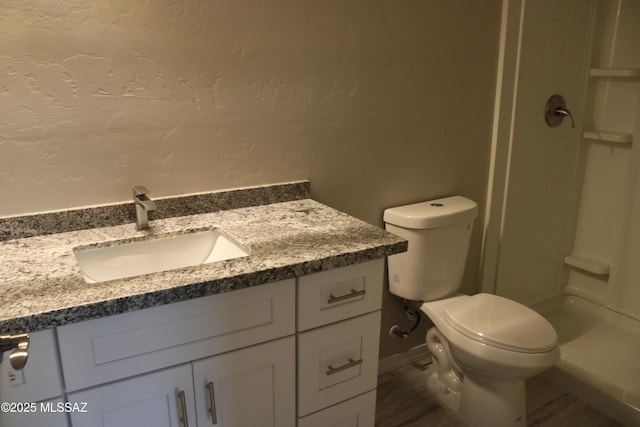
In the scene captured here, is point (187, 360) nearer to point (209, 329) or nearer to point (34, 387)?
point (209, 329)

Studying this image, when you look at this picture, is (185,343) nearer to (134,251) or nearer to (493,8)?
(134,251)

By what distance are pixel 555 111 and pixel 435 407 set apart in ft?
4.58

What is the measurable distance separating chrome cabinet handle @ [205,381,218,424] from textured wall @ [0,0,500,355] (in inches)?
24.5

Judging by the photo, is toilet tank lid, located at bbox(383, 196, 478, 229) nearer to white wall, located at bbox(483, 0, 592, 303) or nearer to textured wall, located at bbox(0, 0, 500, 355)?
textured wall, located at bbox(0, 0, 500, 355)

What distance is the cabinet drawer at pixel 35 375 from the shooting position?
0.99m

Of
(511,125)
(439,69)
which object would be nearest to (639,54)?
(511,125)

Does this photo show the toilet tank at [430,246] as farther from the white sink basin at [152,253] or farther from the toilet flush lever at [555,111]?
the white sink basin at [152,253]

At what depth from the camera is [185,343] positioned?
45.4 inches

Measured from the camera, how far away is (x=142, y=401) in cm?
114

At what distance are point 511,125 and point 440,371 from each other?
1.07 metres

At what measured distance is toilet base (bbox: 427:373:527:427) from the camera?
1.82 metres

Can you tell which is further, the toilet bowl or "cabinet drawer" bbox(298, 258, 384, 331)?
the toilet bowl

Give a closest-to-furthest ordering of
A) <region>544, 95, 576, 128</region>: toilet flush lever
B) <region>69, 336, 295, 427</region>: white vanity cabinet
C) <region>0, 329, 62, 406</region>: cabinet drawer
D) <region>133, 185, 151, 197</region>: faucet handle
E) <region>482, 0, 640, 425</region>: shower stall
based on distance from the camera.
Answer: <region>0, 329, 62, 406</region>: cabinet drawer
<region>69, 336, 295, 427</region>: white vanity cabinet
<region>133, 185, 151, 197</region>: faucet handle
<region>482, 0, 640, 425</region>: shower stall
<region>544, 95, 576, 128</region>: toilet flush lever

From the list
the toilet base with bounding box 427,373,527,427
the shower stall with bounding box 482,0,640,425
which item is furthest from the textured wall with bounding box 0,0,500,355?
the toilet base with bounding box 427,373,527,427
